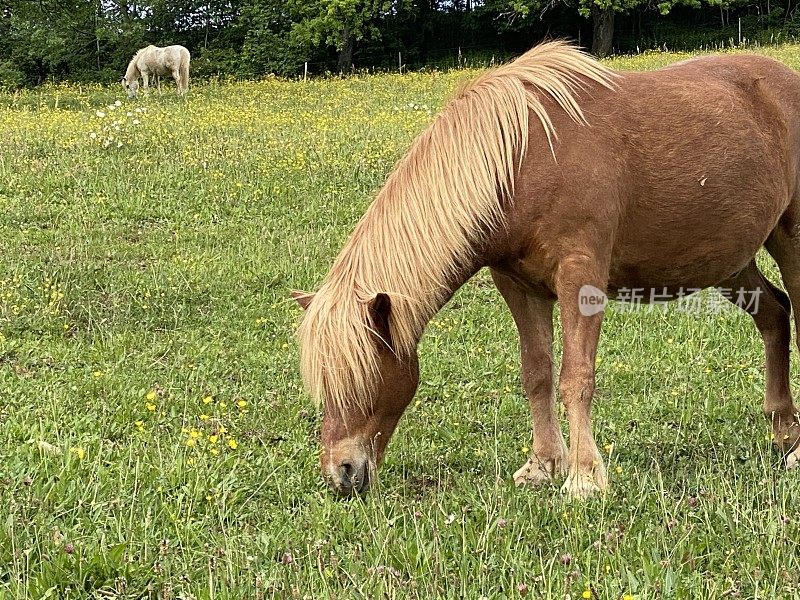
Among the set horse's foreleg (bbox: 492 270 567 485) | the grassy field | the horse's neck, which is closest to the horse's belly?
horse's foreleg (bbox: 492 270 567 485)

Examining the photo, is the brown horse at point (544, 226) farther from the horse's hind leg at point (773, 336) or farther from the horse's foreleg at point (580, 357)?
the horse's hind leg at point (773, 336)

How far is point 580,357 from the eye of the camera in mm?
3670

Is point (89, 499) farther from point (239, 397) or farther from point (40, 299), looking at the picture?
point (40, 299)

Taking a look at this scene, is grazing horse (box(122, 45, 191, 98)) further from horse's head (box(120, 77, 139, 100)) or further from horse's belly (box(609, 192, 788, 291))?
horse's belly (box(609, 192, 788, 291))

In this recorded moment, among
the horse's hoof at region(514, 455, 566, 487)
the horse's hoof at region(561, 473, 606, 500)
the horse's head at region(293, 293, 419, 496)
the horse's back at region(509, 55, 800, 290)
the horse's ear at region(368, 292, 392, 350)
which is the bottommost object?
the horse's hoof at region(514, 455, 566, 487)

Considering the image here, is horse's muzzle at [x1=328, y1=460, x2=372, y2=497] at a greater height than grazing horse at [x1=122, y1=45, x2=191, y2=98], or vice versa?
grazing horse at [x1=122, y1=45, x2=191, y2=98]

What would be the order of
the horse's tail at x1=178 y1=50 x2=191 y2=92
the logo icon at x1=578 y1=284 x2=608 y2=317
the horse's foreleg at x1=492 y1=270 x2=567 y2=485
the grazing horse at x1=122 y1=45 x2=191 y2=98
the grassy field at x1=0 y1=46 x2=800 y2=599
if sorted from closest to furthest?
the grassy field at x1=0 y1=46 x2=800 y2=599, the logo icon at x1=578 y1=284 x2=608 y2=317, the horse's foreleg at x1=492 y1=270 x2=567 y2=485, the horse's tail at x1=178 y1=50 x2=191 y2=92, the grazing horse at x1=122 y1=45 x2=191 y2=98

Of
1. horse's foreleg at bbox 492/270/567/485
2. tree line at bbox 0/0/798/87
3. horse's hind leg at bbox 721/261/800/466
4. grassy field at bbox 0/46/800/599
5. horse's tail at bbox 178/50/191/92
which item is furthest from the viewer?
tree line at bbox 0/0/798/87

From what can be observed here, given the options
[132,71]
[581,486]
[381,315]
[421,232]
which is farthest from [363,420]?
[132,71]

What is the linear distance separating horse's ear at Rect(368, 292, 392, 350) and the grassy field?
2.25ft

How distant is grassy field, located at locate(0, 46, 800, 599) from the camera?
9.15ft

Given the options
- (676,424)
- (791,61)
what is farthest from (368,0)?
(676,424)

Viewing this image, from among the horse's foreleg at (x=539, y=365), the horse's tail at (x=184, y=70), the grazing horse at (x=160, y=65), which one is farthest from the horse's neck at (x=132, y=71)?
the horse's foreleg at (x=539, y=365)

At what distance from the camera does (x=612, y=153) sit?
12.6ft
